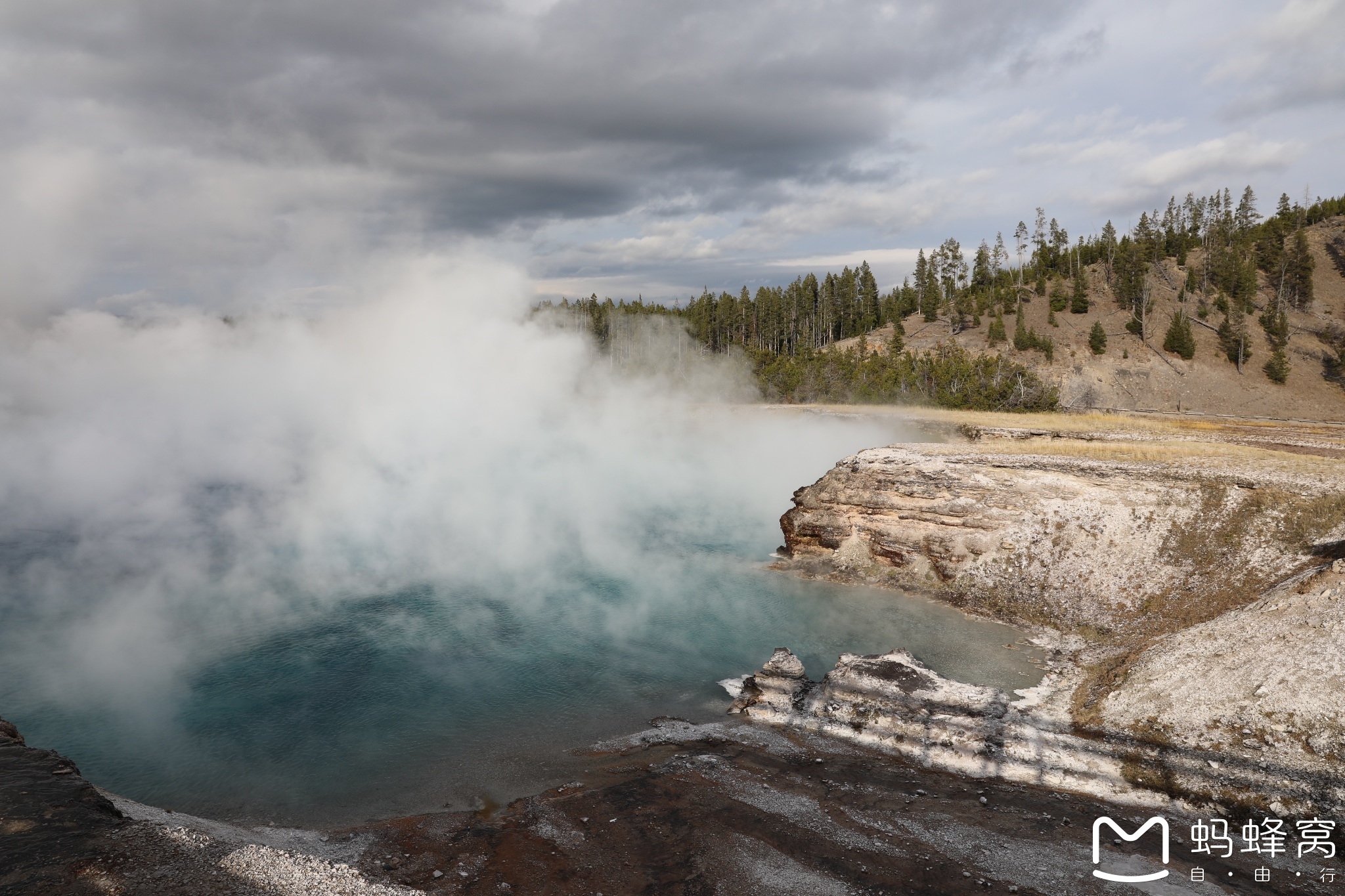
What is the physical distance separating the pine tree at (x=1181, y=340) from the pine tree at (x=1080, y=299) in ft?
38.6

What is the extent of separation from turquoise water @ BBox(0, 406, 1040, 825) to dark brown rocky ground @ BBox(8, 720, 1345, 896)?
2007mm

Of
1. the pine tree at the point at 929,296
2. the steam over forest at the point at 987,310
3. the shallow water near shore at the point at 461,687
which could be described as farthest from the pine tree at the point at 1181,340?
the shallow water near shore at the point at 461,687

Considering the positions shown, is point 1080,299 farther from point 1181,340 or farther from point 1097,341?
point 1181,340

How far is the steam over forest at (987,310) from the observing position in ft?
217

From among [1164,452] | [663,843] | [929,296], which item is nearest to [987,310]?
[929,296]

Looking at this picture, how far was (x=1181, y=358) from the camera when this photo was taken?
76.7 meters

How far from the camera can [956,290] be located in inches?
4124

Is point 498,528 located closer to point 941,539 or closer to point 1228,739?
point 941,539

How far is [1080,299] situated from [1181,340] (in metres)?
15.3

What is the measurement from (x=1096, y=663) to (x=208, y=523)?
96.8ft

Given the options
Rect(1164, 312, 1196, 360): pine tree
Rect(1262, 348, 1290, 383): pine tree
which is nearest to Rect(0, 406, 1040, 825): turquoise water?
Rect(1262, 348, 1290, 383): pine tree

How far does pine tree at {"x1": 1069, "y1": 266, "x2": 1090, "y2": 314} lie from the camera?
292 feet

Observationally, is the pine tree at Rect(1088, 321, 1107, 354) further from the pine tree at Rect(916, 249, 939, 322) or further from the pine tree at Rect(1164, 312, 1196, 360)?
the pine tree at Rect(916, 249, 939, 322)

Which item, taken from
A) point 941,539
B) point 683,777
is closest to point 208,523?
point 683,777
